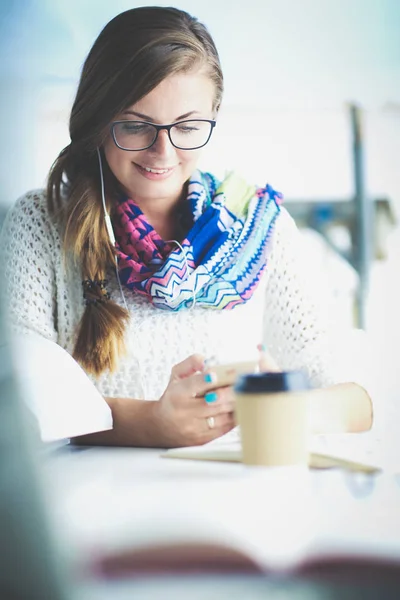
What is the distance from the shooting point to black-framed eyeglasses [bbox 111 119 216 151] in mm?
1140

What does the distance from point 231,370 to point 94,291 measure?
0.50 metres

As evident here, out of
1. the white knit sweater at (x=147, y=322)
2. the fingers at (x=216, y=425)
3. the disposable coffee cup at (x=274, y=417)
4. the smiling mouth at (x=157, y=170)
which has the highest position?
the smiling mouth at (x=157, y=170)

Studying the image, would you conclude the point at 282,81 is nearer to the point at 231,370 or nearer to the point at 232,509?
the point at 231,370

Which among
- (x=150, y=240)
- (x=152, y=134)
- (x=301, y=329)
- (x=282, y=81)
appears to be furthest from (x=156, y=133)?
(x=282, y=81)

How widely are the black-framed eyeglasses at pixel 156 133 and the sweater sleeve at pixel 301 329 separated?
27 cm

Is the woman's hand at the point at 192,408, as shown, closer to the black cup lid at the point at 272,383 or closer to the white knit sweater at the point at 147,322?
the black cup lid at the point at 272,383

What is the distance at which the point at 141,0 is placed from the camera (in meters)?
2.36

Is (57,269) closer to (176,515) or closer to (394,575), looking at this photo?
(176,515)

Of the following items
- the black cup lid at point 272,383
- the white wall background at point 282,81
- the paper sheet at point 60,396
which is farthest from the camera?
the white wall background at point 282,81

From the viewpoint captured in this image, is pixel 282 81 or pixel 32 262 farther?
pixel 282 81

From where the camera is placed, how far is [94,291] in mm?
1213

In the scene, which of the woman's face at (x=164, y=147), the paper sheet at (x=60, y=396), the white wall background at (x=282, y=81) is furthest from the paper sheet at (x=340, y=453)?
the white wall background at (x=282, y=81)

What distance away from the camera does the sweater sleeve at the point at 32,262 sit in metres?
1.19

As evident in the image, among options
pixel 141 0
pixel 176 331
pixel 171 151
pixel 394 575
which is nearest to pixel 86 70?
pixel 171 151
